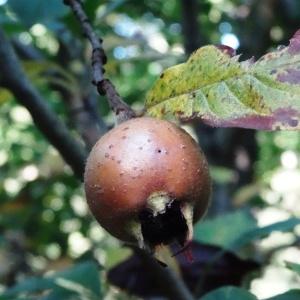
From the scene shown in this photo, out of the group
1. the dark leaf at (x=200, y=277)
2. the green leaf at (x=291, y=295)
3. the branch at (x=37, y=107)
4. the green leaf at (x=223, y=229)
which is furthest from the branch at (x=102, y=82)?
the green leaf at (x=223, y=229)

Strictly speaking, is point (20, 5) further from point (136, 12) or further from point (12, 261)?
point (136, 12)

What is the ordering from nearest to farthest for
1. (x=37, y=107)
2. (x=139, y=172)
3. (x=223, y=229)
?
(x=139, y=172) → (x=37, y=107) → (x=223, y=229)

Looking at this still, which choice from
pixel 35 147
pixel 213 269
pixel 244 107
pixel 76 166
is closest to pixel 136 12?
pixel 35 147

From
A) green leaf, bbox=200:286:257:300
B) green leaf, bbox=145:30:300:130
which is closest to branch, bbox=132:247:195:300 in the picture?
green leaf, bbox=200:286:257:300

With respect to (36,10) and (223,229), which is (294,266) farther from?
(223,229)

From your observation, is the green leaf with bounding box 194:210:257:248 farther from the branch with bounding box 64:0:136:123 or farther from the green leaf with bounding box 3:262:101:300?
the branch with bounding box 64:0:136:123

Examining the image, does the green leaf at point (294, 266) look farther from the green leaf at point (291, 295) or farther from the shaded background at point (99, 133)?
the shaded background at point (99, 133)

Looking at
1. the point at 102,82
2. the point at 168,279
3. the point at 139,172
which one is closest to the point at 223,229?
the point at 168,279
